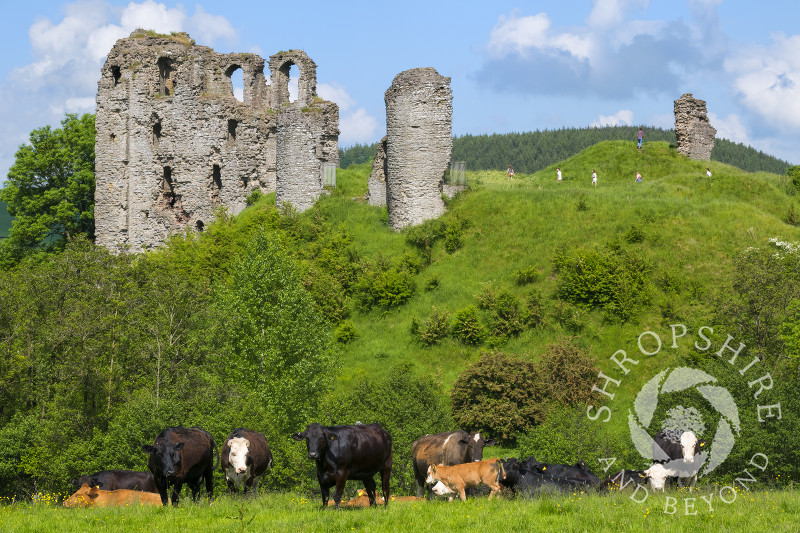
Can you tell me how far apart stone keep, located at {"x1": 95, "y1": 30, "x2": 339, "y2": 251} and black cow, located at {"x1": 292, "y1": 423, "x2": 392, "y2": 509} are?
41.4 m

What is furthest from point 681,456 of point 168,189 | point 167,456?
point 168,189

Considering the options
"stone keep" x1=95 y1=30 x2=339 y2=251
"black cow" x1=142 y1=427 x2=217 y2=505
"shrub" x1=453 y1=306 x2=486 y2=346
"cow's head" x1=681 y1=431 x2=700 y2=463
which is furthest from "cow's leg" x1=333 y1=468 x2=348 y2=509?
"stone keep" x1=95 y1=30 x2=339 y2=251

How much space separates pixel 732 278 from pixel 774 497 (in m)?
19.9

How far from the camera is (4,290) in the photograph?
111ft

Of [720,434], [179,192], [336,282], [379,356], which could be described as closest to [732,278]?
[720,434]

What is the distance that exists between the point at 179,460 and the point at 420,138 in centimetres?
3052

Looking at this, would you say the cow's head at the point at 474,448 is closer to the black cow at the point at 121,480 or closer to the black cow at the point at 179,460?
the black cow at the point at 179,460

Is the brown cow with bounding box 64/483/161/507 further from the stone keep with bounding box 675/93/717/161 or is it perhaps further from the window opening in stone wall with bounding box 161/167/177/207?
the stone keep with bounding box 675/93/717/161

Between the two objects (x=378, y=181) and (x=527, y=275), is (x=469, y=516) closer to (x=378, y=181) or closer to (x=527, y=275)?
(x=527, y=275)

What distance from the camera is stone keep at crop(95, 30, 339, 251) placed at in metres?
56.1

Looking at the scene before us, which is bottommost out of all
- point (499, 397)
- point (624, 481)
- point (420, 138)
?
point (624, 481)

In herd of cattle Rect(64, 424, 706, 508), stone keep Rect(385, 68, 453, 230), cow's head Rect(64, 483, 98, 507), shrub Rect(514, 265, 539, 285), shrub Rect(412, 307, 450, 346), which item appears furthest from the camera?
stone keep Rect(385, 68, 453, 230)

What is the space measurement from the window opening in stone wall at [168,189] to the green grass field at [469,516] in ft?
139

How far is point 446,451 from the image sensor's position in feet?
62.2
